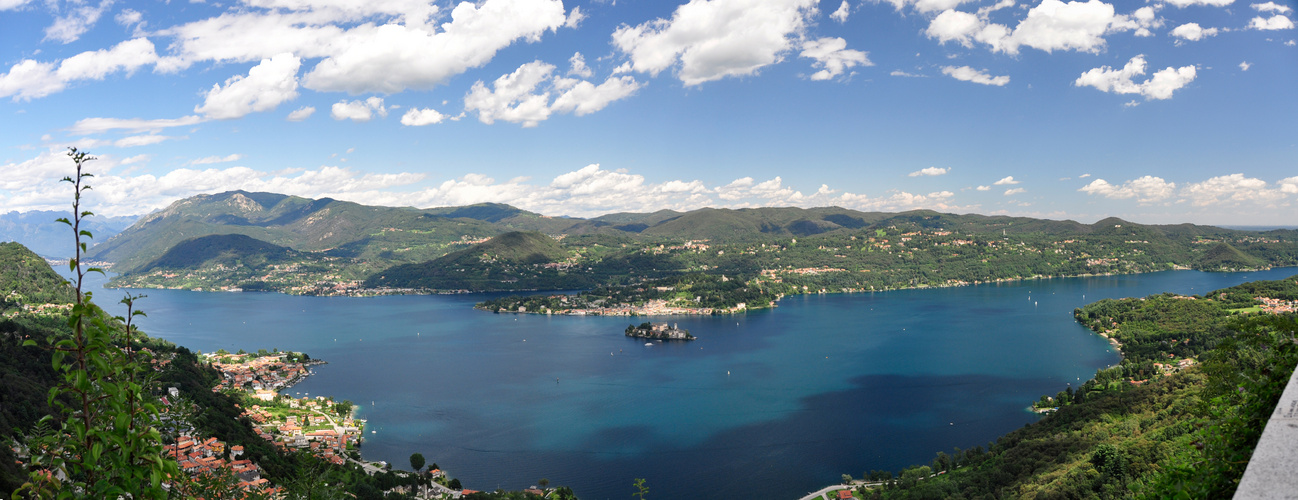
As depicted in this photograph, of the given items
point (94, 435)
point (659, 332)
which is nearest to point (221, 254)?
point (659, 332)

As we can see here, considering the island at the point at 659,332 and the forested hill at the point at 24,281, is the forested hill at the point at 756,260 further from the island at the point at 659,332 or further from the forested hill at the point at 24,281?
the forested hill at the point at 24,281

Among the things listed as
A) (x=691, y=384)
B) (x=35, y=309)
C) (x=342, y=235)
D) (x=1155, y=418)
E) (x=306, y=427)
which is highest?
(x=342, y=235)

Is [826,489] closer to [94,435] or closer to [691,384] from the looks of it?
[691,384]

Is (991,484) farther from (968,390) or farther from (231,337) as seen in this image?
(231,337)

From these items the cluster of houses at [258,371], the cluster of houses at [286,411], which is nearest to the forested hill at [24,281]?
the cluster of houses at [258,371]

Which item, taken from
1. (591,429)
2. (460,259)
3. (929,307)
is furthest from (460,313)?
(929,307)
